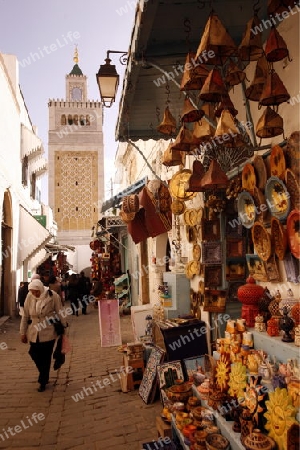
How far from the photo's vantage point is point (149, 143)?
34.2 feet

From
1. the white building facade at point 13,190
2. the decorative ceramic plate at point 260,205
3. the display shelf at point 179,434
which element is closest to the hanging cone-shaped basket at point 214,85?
the decorative ceramic plate at point 260,205

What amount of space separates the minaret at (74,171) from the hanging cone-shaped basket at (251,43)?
2896 cm

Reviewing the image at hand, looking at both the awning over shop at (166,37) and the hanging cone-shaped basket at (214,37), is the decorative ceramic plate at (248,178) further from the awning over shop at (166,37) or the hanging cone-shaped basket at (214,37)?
the hanging cone-shaped basket at (214,37)

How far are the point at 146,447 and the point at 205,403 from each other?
0.66m

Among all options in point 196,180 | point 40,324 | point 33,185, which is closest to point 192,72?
point 196,180

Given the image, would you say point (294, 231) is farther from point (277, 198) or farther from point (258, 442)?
point (258, 442)

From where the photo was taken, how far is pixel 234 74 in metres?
3.23

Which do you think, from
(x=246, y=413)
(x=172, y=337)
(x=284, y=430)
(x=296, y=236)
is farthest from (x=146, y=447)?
(x=296, y=236)

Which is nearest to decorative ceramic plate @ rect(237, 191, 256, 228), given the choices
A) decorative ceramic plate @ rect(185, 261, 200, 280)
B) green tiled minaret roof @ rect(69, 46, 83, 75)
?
decorative ceramic plate @ rect(185, 261, 200, 280)

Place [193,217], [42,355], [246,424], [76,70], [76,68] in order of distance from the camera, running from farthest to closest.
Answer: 1. [76,68]
2. [76,70]
3. [42,355]
4. [193,217]
5. [246,424]

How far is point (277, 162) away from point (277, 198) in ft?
1.03

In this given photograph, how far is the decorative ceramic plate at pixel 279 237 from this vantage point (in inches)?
122

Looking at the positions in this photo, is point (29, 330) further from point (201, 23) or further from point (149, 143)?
point (149, 143)

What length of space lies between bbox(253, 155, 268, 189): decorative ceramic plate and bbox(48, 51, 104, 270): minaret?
93.3ft
